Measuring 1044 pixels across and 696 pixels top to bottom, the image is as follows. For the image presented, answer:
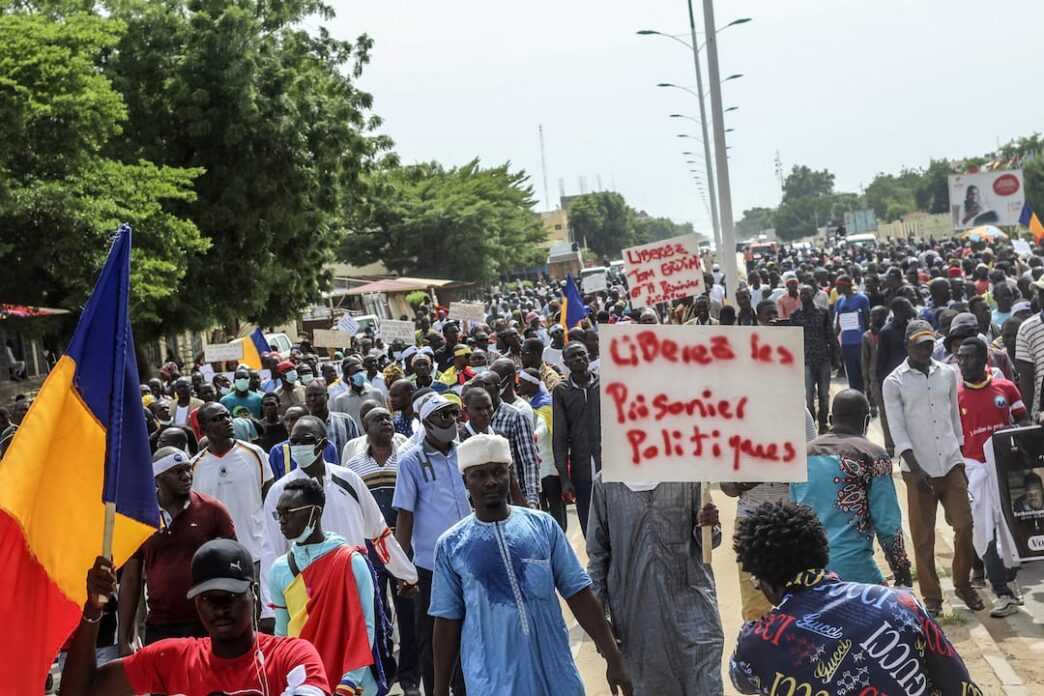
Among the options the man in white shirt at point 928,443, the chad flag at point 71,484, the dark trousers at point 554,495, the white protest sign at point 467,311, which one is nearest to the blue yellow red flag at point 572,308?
the white protest sign at point 467,311

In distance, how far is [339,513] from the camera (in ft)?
23.8

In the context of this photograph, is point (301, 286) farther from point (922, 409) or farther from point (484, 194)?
point (484, 194)

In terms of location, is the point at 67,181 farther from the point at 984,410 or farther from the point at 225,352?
the point at 984,410

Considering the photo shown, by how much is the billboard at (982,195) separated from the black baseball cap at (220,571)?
61.8m

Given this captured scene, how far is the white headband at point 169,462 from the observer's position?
696 centimetres

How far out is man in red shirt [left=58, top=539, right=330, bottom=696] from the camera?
436cm

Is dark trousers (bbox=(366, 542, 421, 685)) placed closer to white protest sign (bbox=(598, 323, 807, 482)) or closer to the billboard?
white protest sign (bbox=(598, 323, 807, 482))

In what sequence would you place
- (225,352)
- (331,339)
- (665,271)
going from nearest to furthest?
1. (665,271)
2. (225,352)
3. (331,339)

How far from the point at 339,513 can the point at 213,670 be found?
9.36 feet

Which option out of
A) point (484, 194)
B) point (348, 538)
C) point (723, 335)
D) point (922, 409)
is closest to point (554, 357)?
point (922, 409)

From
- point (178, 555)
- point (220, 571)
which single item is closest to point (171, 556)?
point (178, 555)

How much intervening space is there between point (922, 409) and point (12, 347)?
36980 mm

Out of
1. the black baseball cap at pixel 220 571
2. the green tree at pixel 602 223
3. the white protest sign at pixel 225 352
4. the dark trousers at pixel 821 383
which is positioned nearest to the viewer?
the black baseball cap at pixel 220 571

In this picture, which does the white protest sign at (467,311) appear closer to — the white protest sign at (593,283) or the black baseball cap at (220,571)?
the white protest sign at (593,283)
